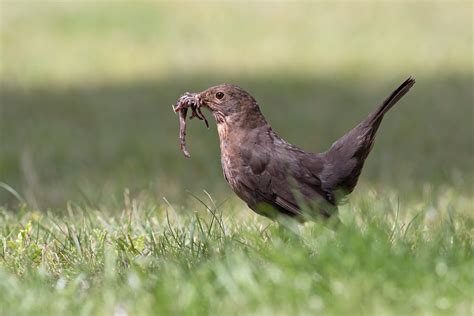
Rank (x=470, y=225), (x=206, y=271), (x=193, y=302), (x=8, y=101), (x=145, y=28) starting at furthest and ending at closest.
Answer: (x=145, y=28), (x=8, y=101), (x=470, y=225), (x=206, y=271), (x=193, y=302)

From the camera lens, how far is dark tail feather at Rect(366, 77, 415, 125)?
17.3ft

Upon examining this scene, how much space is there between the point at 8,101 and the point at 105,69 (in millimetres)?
2240

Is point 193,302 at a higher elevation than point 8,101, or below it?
higher

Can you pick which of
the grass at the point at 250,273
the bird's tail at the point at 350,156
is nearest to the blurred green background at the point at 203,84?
the bird's tail at the point at 350,156

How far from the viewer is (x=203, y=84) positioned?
12258 mm

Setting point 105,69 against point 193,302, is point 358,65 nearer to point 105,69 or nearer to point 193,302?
point 105,69

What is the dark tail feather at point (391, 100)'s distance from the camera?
5.26 metres

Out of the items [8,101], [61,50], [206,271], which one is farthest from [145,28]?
[206,271]

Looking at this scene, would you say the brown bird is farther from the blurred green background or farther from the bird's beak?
the blurred green background

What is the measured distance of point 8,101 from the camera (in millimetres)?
11570

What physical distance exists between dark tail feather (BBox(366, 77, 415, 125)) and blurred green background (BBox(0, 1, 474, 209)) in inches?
55.6

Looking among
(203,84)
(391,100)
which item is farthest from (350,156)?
(203,84)

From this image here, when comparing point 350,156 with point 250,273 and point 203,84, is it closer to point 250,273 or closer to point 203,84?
point 250,273

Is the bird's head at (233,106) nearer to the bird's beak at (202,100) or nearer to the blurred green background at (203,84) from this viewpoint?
the bird's beak at (202,100)
